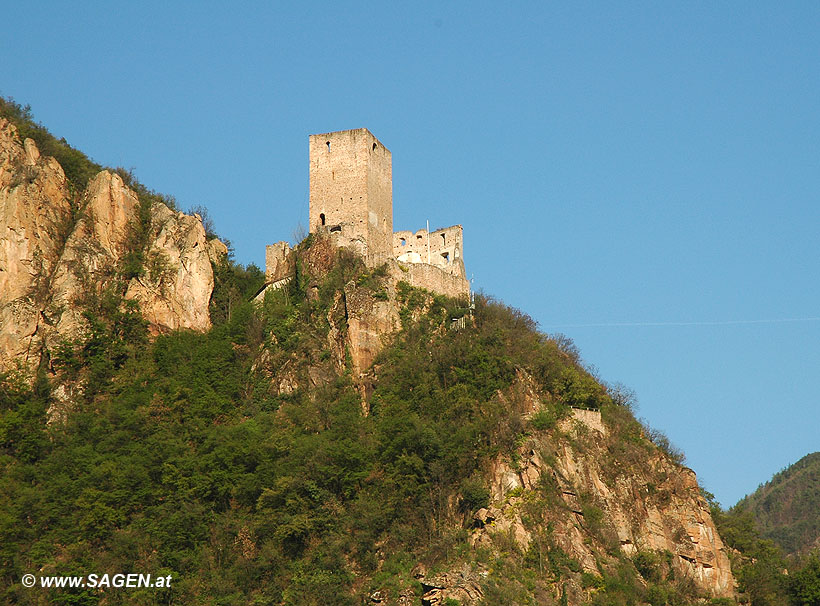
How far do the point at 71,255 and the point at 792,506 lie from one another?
7559cm

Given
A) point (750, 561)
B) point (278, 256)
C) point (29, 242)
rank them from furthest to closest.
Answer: point (278, 256)
point (29, 242)
point (750, 561)

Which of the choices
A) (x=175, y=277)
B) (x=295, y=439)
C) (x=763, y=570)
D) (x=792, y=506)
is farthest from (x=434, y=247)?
(x=792, y=506)

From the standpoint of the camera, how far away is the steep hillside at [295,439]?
41.9 metres

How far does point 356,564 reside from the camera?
41969 mm

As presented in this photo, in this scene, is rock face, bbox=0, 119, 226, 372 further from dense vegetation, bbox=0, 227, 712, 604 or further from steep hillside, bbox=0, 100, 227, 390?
dense vegetation, bbox=0, 227, 712, 604

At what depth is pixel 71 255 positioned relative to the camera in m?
52.7

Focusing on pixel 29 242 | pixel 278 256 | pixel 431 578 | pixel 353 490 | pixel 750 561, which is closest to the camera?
pixel 431 578

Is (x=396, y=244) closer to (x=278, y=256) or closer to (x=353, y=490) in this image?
(x=278, y=256)

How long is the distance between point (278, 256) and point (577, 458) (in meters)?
18.5

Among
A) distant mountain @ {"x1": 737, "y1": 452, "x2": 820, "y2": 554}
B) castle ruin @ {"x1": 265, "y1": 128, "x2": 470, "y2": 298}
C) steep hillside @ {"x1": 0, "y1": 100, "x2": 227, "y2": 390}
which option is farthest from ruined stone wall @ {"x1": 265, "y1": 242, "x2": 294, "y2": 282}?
distant mountain @ {"x1": 737, "y1": 452, "x2": 820, "y2": 554}

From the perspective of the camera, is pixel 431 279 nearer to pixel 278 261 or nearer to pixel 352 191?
pixel 352 191

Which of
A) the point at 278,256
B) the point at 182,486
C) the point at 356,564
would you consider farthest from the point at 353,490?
the point at 278,256

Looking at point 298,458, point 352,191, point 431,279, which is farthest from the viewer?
point 352,191

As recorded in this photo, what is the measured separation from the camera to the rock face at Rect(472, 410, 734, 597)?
42500 millimetres
